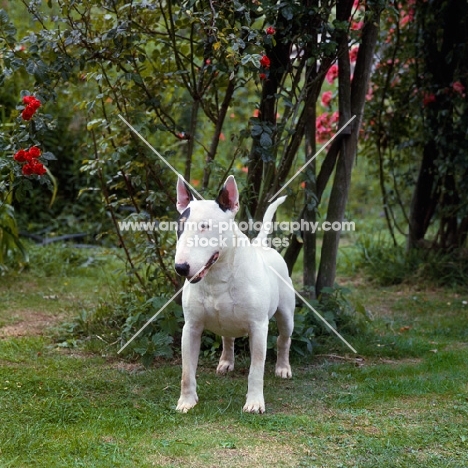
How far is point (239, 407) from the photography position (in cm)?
433

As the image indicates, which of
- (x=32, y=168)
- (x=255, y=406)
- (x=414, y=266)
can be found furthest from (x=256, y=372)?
(x=414, y=266)

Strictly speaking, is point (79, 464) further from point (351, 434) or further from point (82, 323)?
point (82, 323)

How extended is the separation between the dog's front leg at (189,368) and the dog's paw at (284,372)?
0.80 metres

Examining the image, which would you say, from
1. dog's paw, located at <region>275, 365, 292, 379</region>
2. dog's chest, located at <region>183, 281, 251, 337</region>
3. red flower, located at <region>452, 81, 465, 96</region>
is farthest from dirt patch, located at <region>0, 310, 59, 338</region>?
red flower, located at <region>452, 81, 465, 96</region>

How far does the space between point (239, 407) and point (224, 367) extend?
0.76 metres

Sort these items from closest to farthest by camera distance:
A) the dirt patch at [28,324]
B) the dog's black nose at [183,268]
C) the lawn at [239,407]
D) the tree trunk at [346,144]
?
the lawn at [239,407], the dog's black nose at [183,268], the dirt patch at [28,324], the tree trunk at [346,144]

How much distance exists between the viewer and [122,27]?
4809 mm

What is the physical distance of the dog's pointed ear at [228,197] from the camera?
13.5ft

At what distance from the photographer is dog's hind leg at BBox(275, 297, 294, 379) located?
496 cm

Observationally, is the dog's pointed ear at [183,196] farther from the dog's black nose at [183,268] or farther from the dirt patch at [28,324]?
the dirt patch at [28,324]

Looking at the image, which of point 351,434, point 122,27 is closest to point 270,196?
point 122,27

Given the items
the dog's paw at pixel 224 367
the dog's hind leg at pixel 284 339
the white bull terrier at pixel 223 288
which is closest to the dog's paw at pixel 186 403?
the white bull terrier at pixel 223 288

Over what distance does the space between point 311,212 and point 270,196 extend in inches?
27.2

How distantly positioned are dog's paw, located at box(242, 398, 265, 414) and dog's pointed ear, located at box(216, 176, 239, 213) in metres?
1.01
